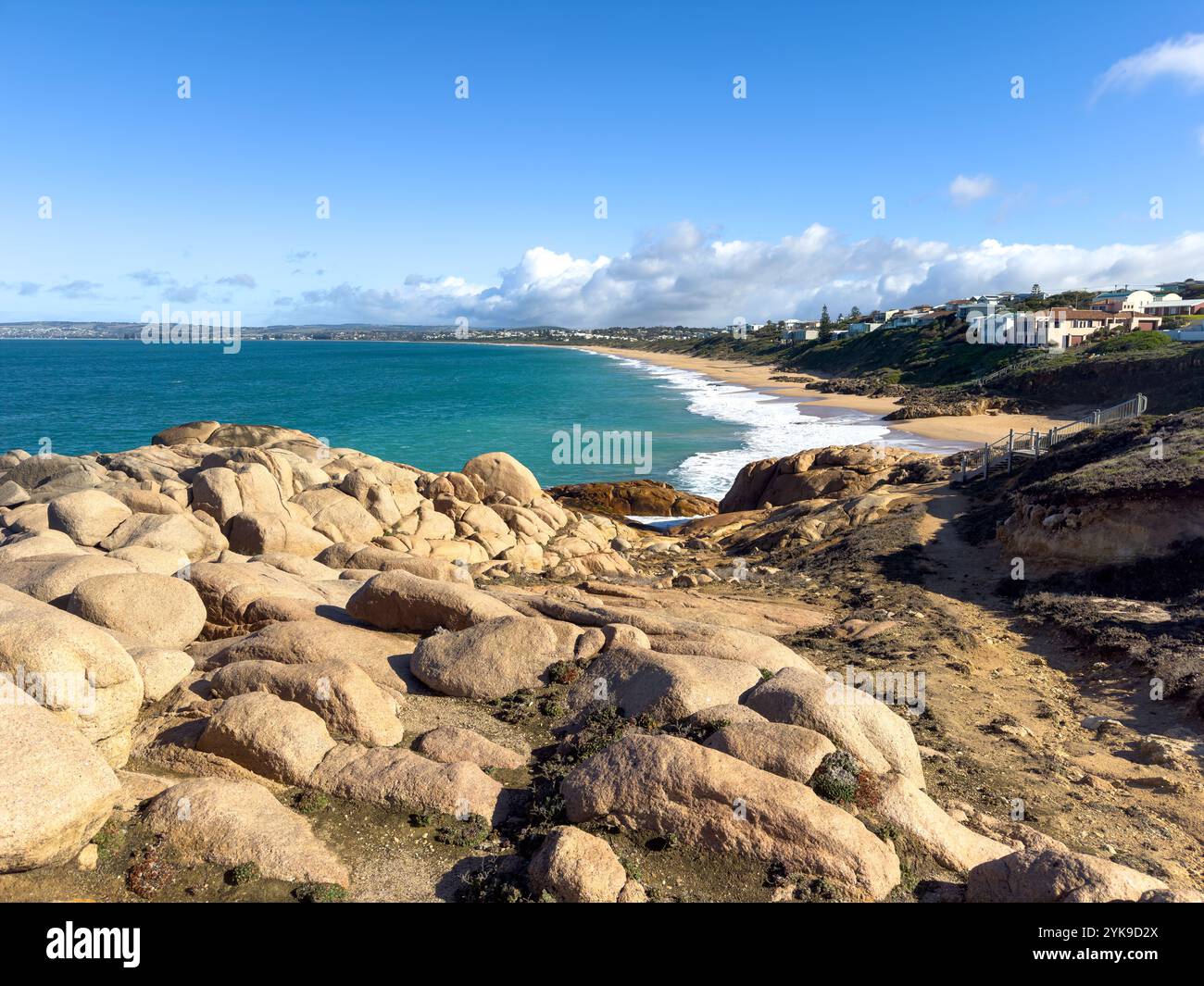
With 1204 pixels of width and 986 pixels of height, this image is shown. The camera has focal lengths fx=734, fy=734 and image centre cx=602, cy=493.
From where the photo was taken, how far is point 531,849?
7.81 metres

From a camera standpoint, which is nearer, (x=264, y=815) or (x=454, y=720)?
(x=264, y=815)

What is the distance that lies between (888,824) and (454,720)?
19.2 ft

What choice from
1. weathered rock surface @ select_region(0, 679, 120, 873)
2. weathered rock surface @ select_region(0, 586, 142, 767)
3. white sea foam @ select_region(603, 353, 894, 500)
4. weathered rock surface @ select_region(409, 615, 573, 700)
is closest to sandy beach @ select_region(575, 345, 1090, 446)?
white sea foam @ select_region(603, 353, 894, 500)

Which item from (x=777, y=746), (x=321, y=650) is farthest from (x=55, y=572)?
(x=777, y=746)

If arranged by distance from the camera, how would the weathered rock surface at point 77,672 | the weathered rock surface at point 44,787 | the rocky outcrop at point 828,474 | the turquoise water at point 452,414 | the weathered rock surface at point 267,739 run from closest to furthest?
the weathered rock surface at point 44,787 → the weathered rock surface at point 77,672 → the weathered rock surface at point 267,739 → the rocky outcrop at point 828,474 → the turquoise water at point 452,414

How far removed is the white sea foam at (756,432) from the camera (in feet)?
153

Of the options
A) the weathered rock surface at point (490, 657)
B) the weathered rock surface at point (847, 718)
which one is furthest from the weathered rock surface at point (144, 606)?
the weathered rock surface at point (847, 718)

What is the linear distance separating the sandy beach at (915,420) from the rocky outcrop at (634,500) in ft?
66.8

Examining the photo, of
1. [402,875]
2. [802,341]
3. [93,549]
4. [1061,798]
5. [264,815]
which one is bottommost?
[1061,798]

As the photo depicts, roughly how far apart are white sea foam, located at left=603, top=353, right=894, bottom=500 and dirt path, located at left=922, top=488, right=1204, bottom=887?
26.6 metres

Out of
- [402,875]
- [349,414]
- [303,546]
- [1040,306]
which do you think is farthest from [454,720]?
[1040,306]

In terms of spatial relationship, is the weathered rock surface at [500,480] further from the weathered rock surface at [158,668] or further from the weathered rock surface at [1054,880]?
the weathered rock surface at [1054,880]

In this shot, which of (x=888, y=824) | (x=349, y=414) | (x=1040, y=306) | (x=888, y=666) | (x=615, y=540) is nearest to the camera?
(x=888, y=824)
